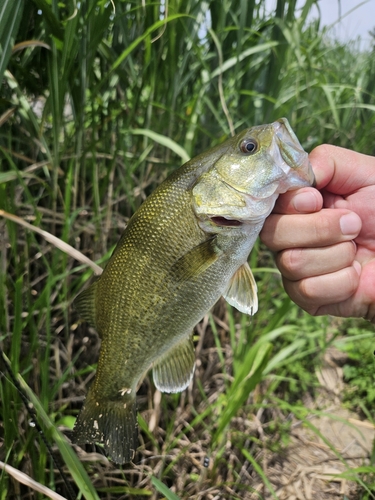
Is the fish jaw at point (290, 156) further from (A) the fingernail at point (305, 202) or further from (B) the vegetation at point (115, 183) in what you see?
(B) the vegetation at point (115, 183)

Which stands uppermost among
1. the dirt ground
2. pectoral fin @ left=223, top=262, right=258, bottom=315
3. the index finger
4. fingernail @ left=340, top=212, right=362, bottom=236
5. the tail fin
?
the index finger

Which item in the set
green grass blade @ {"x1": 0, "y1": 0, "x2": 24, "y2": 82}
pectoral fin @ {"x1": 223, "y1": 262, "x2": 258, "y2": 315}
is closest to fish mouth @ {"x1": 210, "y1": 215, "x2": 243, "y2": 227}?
pectoral fin @ {"x1": 223, "y1": 262, "x2": 258, "y2": 315}

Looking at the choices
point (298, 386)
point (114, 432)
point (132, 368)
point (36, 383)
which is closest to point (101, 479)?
point (36, 383)

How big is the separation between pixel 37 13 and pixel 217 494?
2091 millimetres

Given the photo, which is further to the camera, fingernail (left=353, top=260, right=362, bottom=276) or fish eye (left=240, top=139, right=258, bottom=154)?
fingernail (left=353, top=260, right=362, bottom=276)

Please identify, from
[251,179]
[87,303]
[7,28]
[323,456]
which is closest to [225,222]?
[251,179]

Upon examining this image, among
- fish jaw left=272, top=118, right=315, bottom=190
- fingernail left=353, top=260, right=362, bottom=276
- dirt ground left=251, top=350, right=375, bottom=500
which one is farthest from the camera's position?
dirt ground left=251, top=350, right=375, bottom=500

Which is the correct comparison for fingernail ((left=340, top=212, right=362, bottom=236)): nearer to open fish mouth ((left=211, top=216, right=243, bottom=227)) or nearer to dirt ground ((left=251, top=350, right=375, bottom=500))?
open fish mouth ((left=211, top=216, right=243, bottom=227))

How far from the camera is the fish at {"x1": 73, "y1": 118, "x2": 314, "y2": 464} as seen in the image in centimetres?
104

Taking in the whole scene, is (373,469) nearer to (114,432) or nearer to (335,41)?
(114,432)

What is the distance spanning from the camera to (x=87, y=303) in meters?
1.19

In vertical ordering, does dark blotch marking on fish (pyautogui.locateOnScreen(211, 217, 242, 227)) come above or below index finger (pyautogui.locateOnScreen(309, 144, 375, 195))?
below

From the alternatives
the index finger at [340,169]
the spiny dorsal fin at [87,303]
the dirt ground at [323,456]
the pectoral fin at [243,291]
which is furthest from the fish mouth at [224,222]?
the dirt ground at [323,456]

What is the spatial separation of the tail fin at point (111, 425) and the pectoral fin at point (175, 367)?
0.33 feet
